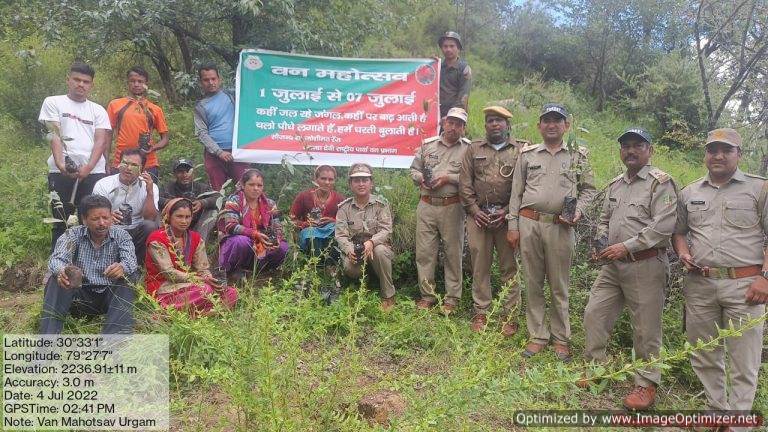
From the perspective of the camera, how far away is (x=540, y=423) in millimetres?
3068

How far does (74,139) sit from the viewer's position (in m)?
4.62

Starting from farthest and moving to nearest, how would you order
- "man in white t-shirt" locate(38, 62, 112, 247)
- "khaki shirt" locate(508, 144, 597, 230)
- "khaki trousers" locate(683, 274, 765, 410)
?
"man in white t-shirt" locate(38, 62, 112, 247), "khaki shirt" locate(508, 144, 597, 230), "khaki trousers" locate(683, 274, 765, 410)

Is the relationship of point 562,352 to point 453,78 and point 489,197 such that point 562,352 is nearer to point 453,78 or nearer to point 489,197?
point 489,197

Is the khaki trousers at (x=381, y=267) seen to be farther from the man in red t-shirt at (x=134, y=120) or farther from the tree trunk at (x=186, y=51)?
the tree trunk at (x=186, y=51)

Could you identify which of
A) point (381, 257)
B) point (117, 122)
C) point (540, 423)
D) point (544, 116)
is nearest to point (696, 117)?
point (544, 116)

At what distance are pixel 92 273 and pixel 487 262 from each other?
10.4 ft

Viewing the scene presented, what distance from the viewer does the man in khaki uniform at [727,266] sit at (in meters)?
3.26

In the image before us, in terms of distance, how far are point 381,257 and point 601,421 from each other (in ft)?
6.95

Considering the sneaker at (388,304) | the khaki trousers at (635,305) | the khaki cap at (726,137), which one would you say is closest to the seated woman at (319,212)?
the sneaker at (388,304)

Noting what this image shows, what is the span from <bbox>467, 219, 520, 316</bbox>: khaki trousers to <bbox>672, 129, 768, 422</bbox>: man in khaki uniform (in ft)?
4.45

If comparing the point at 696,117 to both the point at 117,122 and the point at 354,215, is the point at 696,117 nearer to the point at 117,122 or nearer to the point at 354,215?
the point at 354,215

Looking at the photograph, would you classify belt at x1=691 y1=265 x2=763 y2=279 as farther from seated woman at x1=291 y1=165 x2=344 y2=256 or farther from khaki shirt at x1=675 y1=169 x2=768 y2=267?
seated woman at x1=291 y1=165 x2=344 y2=256

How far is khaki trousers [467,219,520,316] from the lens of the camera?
4441 millimetres
